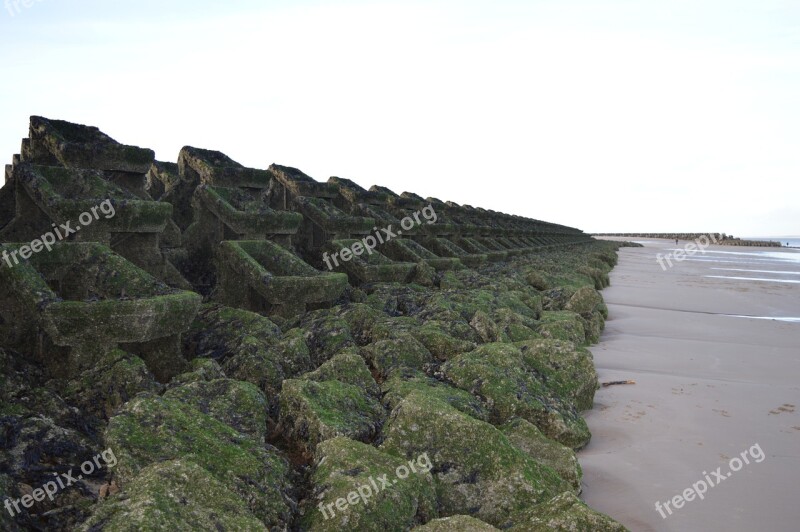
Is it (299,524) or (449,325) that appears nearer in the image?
(299,524)

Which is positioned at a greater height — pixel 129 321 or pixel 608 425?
pixel 129 321

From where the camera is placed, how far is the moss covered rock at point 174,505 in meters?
2.42

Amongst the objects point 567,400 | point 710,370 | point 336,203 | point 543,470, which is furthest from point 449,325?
point 336,203

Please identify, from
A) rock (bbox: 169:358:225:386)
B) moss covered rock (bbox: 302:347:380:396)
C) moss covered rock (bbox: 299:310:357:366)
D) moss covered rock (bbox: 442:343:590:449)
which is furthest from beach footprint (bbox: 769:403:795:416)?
rock (bbox: 169:358:225:386)

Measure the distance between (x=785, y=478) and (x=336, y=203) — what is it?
11.1m

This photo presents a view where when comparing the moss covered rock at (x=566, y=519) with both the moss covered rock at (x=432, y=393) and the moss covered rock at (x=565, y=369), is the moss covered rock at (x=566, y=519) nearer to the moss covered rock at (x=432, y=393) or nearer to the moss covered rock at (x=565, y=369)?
the moss covered rock at (x=432, y=393)

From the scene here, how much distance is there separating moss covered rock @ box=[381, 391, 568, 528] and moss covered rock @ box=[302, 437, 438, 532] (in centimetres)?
17

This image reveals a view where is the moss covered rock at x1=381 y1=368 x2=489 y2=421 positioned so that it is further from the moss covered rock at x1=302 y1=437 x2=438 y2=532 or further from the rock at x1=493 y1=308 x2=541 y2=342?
the rock at x1=493 y1=308 x2=541 y2=342

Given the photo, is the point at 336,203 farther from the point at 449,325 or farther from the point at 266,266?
the point at 449,325

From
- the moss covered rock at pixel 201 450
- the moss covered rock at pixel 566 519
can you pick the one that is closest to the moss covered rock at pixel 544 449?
the moss covered rock at pixel 566 519

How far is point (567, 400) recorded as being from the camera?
5250 millimetres

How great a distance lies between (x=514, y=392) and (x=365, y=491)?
2055mm

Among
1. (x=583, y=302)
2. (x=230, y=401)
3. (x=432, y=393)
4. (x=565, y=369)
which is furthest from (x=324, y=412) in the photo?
(x=583, y=302)

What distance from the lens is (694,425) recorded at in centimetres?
530
